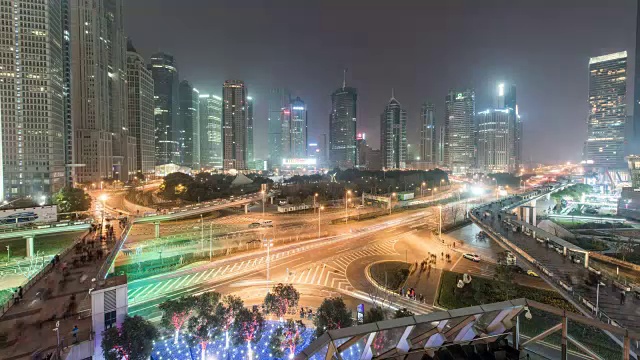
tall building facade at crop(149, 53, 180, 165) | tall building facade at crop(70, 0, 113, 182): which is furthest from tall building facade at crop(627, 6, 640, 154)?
tall building facade at crop(149, 53, 180, 165)

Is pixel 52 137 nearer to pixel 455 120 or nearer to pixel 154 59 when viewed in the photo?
pixel 154 59

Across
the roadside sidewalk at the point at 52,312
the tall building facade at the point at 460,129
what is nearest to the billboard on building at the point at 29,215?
the roadside sidewalk at the point at 52,312

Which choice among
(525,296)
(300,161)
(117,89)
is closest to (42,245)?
(525,296)

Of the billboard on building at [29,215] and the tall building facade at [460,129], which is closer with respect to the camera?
the billboard on building at [29,215]

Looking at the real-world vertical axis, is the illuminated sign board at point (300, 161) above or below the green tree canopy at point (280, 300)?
above

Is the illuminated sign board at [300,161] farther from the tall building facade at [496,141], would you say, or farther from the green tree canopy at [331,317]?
the green tree canopy at [331,317]

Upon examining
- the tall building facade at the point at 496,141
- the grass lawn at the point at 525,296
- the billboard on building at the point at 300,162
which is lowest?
the grass lawn at the point at 525,296

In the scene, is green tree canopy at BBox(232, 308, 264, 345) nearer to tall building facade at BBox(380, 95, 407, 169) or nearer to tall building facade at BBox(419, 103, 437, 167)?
tall building facade at BBox(380, 95, 407, 169)
